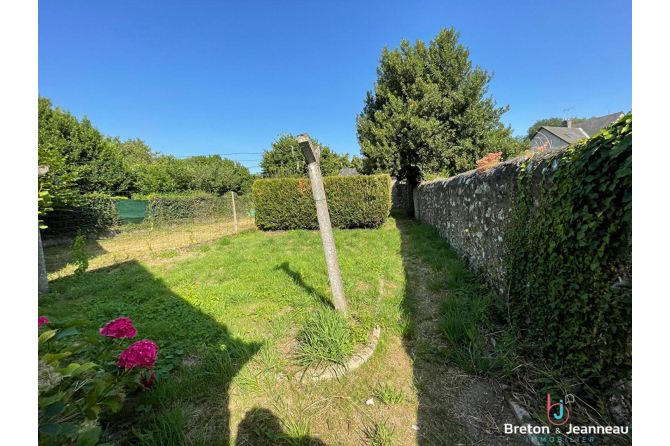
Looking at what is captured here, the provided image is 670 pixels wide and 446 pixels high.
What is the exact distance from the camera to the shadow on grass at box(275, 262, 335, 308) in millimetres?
3152

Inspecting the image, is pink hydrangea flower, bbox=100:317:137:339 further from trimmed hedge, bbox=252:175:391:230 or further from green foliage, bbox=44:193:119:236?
green foliage, bbox=44:193:119:236

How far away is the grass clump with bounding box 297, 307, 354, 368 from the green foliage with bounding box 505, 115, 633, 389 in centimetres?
158

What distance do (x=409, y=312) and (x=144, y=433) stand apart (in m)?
2.57

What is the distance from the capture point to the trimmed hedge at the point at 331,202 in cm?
955

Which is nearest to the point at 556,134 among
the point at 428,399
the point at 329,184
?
the point at 329,184

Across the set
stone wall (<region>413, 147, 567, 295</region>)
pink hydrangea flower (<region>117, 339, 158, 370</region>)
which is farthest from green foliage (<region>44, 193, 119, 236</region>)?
stone wall (<region>413, 147, 567, 295</region>)

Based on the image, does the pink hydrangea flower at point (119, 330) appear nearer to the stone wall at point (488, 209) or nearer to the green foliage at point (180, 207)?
the stone wall at point (488, 209)

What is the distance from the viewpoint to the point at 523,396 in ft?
5.41

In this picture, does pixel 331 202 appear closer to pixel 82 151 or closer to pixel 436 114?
pixel 436 114

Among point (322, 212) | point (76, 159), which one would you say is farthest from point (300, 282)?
point (76, 159)

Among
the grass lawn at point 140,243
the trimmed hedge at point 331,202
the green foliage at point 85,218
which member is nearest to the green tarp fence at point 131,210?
the green foliage at point 85,218

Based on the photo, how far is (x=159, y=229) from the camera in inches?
347

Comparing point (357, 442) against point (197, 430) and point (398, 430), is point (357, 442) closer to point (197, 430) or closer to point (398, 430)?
point (398, 430)
